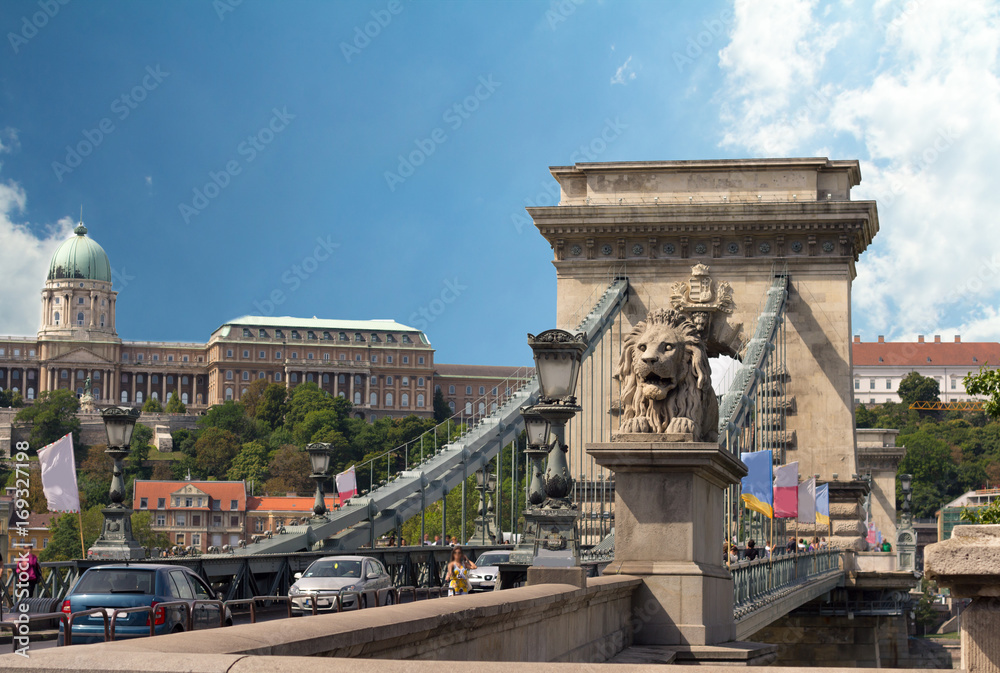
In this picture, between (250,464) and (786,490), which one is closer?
(786,490)

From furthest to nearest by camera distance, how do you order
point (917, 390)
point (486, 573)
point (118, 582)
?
point (917, 390) < point (486, 573) < point (118, 582)

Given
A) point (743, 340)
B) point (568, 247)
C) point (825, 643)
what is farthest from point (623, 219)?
point (825, 643)

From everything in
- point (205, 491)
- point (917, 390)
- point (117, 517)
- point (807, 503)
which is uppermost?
point (917, 390)

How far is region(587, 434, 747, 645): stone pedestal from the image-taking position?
37.2ft

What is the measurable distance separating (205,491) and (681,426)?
162235 mm

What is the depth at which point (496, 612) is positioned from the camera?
26.7 feet

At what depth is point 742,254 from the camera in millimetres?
35875

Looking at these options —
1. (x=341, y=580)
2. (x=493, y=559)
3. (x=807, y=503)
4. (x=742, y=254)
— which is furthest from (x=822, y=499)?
(x=341, y=580)

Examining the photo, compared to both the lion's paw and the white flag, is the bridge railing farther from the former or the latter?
A: the white flag

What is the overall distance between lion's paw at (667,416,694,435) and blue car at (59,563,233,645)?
5.58 m

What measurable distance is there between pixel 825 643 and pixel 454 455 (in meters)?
10.4

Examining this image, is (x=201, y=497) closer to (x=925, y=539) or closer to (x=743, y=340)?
(x=925, y=539)

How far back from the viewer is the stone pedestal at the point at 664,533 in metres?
11.4

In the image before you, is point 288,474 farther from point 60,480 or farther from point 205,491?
point 60,480
